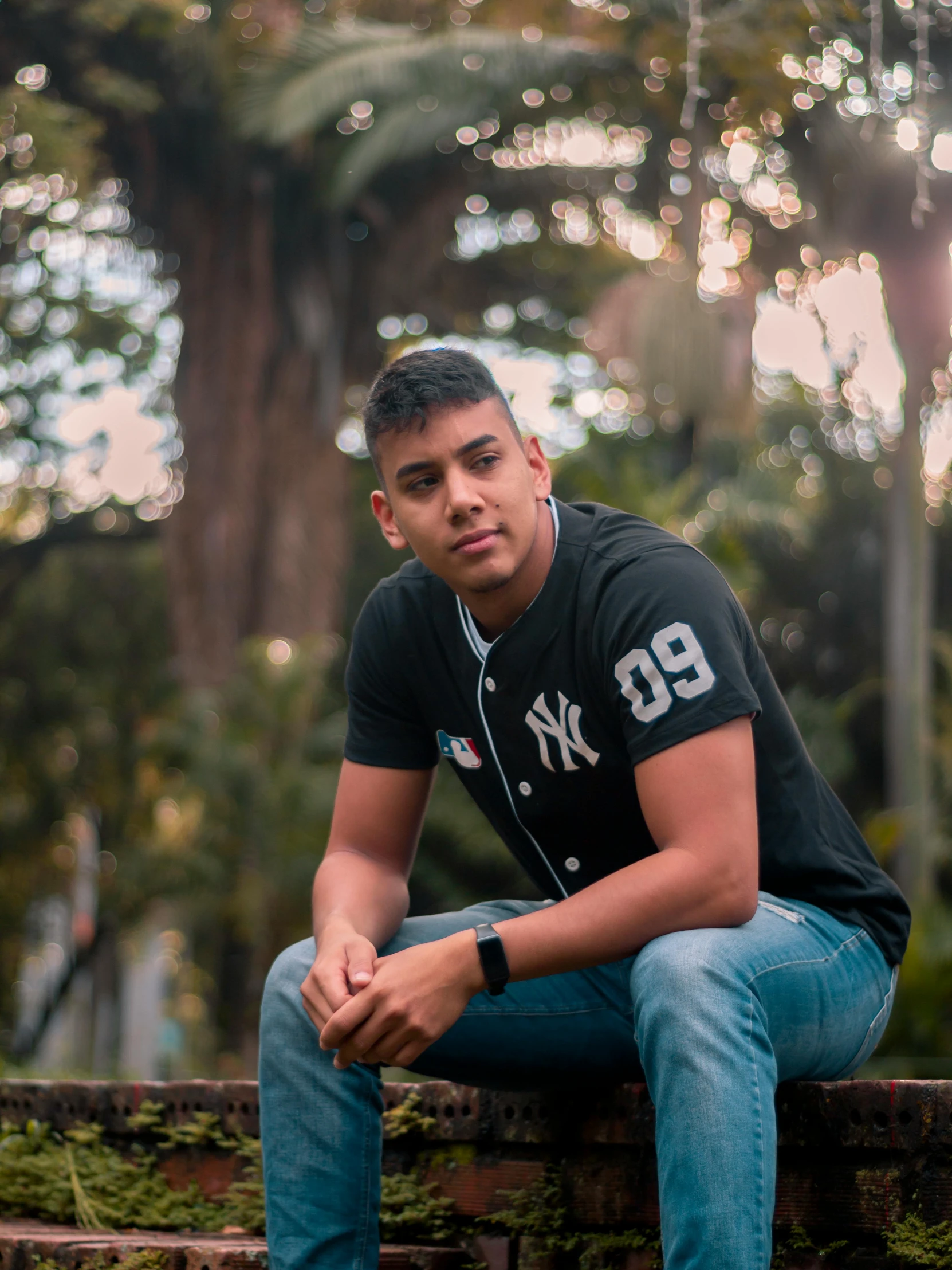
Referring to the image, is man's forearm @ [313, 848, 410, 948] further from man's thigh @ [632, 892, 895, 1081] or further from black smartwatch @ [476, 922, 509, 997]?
man's thigh @ [632, 892, 895, 1081]

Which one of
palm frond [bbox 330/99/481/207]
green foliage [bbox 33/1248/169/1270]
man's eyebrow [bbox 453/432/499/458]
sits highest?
palm frond [bbox 330/99/481/207]

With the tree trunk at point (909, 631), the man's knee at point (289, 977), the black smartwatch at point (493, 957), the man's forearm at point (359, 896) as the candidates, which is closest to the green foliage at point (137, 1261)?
the man's knee at point (289, 977)

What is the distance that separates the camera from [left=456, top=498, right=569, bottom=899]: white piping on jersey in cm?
254

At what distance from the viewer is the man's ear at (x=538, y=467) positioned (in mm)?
2664

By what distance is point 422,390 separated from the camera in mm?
2547

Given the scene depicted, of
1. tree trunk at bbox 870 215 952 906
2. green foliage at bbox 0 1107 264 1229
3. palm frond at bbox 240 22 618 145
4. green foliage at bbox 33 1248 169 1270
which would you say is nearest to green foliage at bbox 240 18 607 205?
palm frond at bbox 240 22 618 145

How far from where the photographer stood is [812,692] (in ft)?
51.2

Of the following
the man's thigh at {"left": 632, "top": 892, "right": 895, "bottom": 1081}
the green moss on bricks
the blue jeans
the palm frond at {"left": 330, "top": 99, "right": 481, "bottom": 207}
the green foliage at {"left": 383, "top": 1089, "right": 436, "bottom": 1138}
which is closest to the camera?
the blue jeans

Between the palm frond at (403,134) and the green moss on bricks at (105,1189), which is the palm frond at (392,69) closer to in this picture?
the palm frond at (403,134)

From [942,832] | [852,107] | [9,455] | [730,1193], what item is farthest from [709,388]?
[730,1193]

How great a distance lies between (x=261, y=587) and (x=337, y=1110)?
12.6m

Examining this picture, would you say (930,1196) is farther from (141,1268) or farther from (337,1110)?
(141,1268)

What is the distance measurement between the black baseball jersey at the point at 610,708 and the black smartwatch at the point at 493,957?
357 mm

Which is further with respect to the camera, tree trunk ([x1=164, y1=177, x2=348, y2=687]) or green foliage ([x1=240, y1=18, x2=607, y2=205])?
tree trunk ([x1=164, y1=177, x2=348, y2=687])
